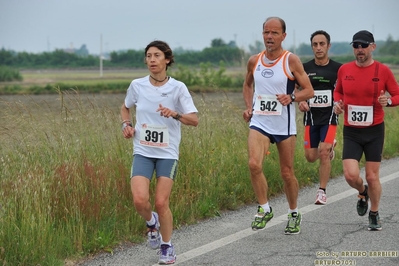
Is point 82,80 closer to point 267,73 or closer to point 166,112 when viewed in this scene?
point 267,73

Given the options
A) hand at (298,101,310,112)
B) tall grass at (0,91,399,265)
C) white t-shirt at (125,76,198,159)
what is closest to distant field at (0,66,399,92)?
hand at (298,101,310,112)

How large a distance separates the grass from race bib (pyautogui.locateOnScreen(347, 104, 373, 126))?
1.78 m

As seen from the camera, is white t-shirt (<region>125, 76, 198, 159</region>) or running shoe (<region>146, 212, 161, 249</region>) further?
running shoe (<region>146, 212, 161, 249</region>)

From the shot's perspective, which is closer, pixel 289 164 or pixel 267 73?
pixel 267 73

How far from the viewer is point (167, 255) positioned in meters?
6.30

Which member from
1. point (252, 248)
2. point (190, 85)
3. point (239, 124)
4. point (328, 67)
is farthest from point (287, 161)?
point (190, 85)

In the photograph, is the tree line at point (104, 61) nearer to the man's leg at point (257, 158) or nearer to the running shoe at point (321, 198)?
the running shoe at point (321, 198)

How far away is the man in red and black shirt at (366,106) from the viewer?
24.8 feet

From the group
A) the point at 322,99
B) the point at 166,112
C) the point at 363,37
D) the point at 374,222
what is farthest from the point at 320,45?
the point at 166,112

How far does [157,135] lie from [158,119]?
0.14 m

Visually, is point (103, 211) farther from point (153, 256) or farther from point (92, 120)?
point (92, 120)

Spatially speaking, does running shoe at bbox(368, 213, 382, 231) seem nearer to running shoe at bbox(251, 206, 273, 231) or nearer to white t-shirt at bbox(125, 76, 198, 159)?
running shoe at bbox(251, 206, 273, 231)

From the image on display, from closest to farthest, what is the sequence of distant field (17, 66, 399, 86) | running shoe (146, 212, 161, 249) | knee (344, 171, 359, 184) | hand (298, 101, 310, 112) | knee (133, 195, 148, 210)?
1. knee (133, 195, 148, 210)
2. running shoe (146, 212, 161, 249)
3. knee (344, 171, 359, 184)
4. hand (298, 101, 310, 112)
5. distant field (17, 66, 399, 86)

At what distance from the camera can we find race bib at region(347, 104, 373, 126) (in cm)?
768
